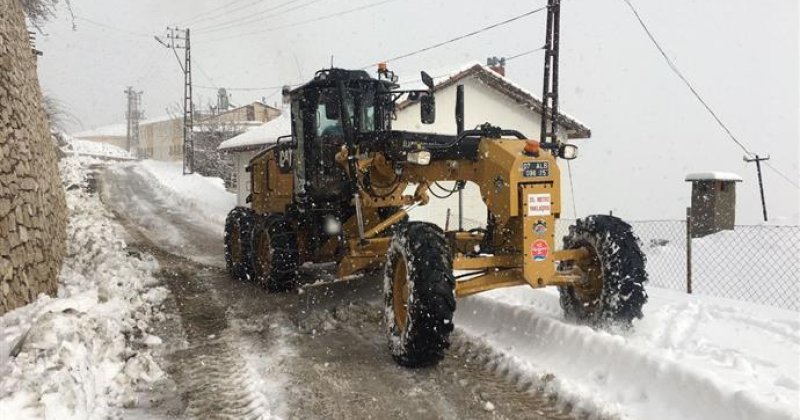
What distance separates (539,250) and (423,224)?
3.16 feet

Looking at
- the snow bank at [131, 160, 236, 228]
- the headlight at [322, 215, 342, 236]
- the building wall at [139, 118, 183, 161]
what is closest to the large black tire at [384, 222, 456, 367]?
the headlight at [322, 215, 342, 236]

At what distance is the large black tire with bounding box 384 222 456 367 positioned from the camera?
4586mm

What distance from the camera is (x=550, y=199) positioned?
4863 millimetres

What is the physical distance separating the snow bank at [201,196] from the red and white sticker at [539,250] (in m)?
13.3

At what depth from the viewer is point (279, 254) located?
791 cm

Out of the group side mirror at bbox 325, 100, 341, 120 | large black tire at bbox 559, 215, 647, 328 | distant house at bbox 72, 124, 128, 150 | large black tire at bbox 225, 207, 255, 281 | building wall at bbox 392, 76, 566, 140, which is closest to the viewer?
large black tire at bbox 559, 215, 647, 328

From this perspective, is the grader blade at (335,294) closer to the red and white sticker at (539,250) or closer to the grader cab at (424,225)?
the grader cab at (424,225)

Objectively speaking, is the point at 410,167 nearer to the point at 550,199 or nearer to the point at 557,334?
the point at 550,199

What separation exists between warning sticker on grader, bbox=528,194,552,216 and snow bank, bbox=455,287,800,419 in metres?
1.04

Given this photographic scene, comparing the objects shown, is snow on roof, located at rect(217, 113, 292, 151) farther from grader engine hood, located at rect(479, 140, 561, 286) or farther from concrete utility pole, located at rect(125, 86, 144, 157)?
concrete utility pole, located at rect(125, 86, 144, 157)

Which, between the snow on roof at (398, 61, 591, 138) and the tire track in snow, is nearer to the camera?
the tire track in snow

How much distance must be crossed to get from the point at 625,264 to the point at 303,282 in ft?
16.8

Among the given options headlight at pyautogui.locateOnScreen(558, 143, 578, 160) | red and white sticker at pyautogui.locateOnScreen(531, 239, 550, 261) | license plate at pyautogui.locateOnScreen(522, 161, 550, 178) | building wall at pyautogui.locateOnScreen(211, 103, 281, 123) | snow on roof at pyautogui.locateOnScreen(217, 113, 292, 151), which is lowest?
red and white sticker at pyautogui.locateOnScreen(531, 239, 550, 261)

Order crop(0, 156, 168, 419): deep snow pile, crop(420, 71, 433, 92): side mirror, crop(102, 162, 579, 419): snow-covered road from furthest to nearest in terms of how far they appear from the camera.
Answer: crop(420, 71, 433, 92): side mirror, crop(102, 162, 579, 419): snow-covered road, crop(0, 156, 168, 419): deep snow pile
